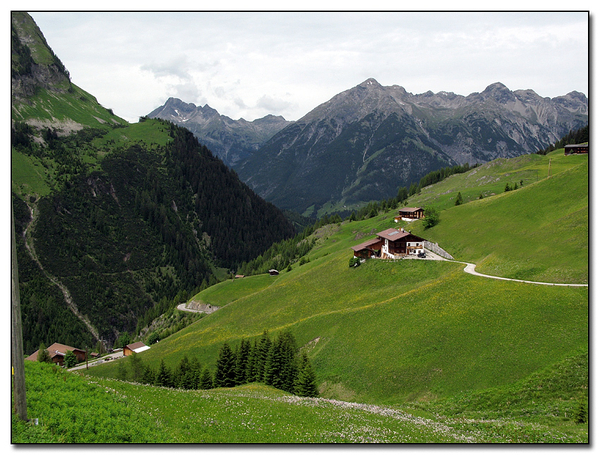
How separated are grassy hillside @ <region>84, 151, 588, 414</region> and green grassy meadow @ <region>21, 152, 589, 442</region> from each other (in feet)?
0.73

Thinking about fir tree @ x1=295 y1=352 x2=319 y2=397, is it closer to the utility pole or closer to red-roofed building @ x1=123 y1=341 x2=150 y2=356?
the utility pole

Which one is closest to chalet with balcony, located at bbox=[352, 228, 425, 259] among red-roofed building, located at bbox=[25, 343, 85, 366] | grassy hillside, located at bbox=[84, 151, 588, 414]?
grassy hillside, located at bbox=[84, 151, 588, 414]

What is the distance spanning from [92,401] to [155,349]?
8805 cm

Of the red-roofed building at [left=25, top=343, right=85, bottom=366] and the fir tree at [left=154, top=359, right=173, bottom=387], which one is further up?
the fir tree at [left=154, top=359, right=173, bottom=387]

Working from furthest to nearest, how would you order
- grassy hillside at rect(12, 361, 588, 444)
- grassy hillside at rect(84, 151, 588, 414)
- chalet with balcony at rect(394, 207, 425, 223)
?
chalet with balcony at rect(394, 207, 425, 223), grassy hillside at rect(84, 151, 588, 414), grassy hillside at rect(12, 361, 588, 444)

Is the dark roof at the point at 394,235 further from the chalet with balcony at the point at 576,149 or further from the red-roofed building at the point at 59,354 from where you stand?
the chalet with balcony at the point at 576,149

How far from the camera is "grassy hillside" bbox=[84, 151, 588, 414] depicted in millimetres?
43812

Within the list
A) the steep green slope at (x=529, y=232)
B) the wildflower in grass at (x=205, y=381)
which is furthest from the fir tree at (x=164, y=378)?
the steep green slope at (x=529, y=232)

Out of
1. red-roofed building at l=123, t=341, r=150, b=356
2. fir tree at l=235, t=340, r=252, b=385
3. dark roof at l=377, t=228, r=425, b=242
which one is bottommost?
red-roofed building at l=123, t=341, r=150, b=356

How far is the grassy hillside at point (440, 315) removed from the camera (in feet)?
144

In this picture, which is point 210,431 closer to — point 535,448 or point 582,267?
point 535,448

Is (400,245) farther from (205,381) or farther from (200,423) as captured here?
(200,423)

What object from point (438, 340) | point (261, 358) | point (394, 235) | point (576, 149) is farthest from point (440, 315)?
point (576, 149)

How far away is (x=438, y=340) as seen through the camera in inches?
1987
